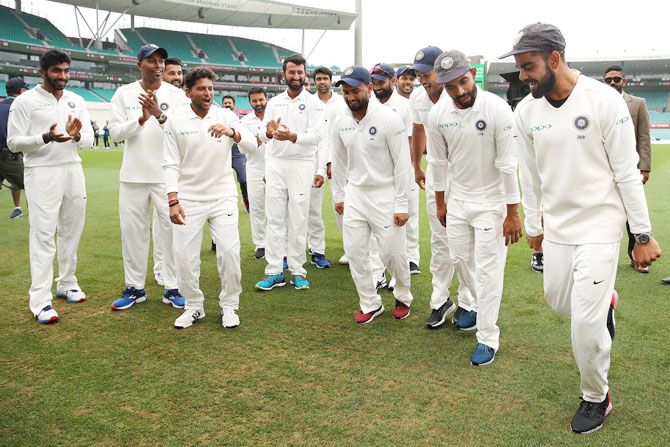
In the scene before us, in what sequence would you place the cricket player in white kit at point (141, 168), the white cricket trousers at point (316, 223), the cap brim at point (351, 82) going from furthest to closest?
the white cricket trousers at point (316, 223), the cricket player in white kit at point (141, 168), the cap brim at point (351, 82)

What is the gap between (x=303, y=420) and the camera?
10.6 feet

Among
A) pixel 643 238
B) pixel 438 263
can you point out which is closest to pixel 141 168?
A: pixel 438 263

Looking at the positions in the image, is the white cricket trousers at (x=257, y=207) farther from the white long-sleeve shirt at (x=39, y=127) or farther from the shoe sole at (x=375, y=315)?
the shoe sole at (x=375, y=315)

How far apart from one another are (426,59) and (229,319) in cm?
296

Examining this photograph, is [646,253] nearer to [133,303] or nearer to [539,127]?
[539,127]

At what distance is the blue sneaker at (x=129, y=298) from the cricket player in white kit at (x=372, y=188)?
227 centimetres

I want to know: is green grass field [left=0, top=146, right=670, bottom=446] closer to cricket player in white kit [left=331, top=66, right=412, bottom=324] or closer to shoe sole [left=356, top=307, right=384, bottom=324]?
shoe sole [left=356, top=307, right=384, bottom=324]

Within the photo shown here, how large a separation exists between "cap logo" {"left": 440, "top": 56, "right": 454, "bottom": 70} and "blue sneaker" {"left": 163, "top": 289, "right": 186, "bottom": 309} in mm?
3352

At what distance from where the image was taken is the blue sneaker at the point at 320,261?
705 centimetres

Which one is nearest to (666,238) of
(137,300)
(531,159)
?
(531,159)

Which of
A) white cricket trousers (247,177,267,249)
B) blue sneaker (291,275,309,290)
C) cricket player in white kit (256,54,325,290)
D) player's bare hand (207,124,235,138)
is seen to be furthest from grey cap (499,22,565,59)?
white cricket trousers (247,177,267,249)

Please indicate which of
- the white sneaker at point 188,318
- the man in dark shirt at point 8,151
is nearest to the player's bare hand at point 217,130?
the white sneaker at point 188,318

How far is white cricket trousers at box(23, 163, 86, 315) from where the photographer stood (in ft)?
17.0

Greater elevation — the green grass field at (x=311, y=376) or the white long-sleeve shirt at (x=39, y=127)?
the white long-sleeve shirt at (x=39, y=127)
